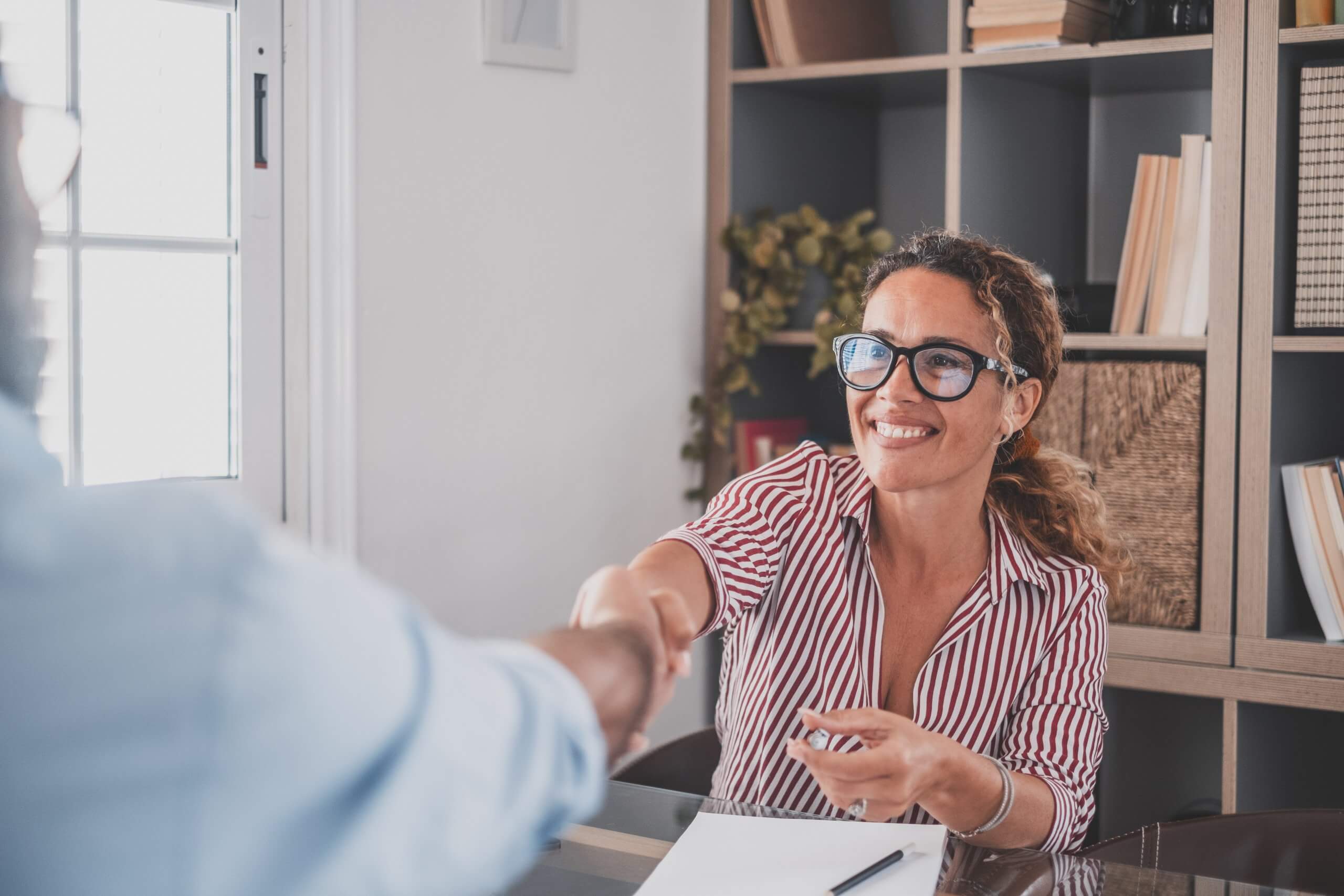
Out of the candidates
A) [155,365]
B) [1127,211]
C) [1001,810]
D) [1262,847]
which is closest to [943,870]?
[1001,810]

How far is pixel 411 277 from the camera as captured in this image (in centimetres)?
221

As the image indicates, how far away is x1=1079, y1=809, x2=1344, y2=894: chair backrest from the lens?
1.48 m

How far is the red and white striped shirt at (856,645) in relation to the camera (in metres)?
1.53

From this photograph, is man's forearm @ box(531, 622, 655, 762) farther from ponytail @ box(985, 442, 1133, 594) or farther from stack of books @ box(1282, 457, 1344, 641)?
stack of books @ box(1282, 457, 1344, 641)

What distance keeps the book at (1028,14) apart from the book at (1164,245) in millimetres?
326

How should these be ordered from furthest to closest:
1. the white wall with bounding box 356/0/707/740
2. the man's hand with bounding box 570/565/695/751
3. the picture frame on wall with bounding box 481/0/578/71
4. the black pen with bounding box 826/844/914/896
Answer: the picture frame on wall with bounding box 481/0/578/71 → the white wall with bounding box 356/0/707/740 → the black pen with bounding box 826/844/914/896 → the man's hand with bounding box 570/565/695/751

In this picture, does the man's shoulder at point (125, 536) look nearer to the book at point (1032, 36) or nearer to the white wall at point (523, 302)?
the white wall at point (523, 302)

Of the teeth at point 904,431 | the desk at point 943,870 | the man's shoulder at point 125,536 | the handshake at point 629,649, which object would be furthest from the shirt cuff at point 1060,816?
the man's shoulder at point 125,536

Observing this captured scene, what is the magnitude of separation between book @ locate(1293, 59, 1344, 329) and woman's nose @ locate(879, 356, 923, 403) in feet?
3.47

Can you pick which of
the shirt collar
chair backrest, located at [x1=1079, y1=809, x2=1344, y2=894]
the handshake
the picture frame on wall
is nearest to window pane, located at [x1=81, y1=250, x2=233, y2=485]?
the picture frame on wall

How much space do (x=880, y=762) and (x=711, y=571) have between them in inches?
13.2

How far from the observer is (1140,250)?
2412mm

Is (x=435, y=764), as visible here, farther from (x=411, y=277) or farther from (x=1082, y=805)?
(x=411, y=277)

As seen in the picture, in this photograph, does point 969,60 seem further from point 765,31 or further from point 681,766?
point 681,766
